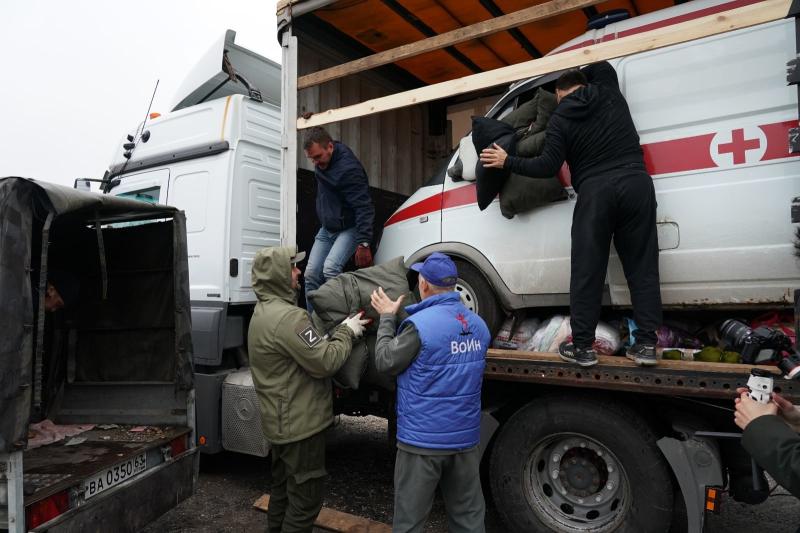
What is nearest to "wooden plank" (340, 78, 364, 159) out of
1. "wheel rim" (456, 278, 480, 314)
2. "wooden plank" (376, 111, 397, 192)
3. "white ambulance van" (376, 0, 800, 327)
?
"wooden plank" (376, 111, 397, 192)

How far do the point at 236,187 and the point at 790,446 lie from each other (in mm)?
4148

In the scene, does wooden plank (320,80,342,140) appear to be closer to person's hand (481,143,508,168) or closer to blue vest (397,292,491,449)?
person's hand (481,143,508,168)

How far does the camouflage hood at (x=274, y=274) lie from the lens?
304 cm

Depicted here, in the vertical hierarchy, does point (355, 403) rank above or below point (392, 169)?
below

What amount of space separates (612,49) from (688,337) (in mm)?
1678

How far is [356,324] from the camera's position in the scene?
3055mm

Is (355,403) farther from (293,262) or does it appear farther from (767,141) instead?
(767,141)

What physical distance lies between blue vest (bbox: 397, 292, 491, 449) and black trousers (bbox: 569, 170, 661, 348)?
64cm

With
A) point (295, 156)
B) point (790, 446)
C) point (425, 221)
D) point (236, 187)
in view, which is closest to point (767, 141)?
point (790, 446)

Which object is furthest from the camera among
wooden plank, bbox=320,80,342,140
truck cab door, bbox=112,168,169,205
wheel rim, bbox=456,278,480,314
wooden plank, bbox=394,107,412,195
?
wooden plank, bbox=394,107,412,195

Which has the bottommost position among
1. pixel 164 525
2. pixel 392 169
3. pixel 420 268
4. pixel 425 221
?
pixel 164 525

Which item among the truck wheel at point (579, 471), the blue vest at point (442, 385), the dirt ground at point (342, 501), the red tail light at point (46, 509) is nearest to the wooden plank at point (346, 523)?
the dirt ground at point (342, 501)

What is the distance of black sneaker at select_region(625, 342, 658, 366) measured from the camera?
104 inches

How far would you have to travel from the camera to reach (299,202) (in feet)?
14.3
